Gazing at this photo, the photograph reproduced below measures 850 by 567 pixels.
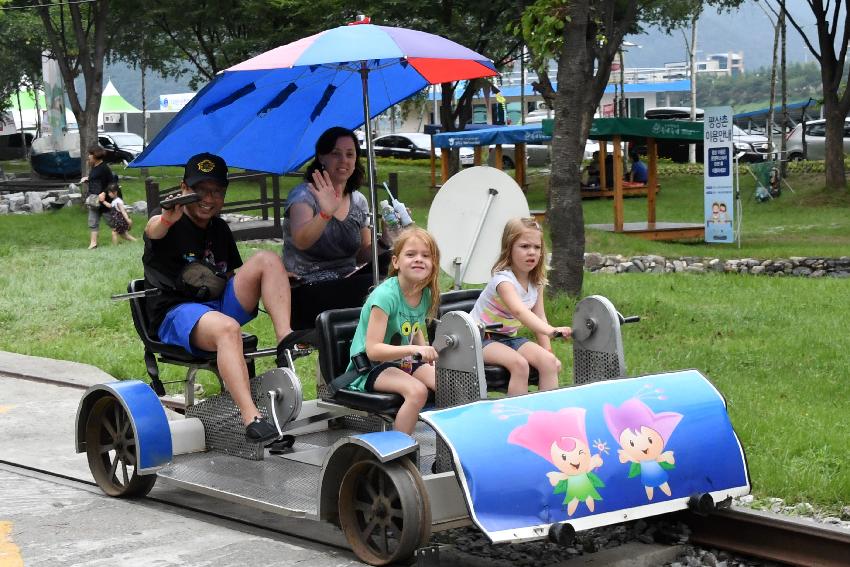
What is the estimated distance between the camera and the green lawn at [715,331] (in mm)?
7160

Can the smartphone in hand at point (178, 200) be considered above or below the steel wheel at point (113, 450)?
above

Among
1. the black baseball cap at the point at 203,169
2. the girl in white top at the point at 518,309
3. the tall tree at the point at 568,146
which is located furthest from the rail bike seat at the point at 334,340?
the tall tree at the point at 568,146

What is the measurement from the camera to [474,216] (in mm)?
8641

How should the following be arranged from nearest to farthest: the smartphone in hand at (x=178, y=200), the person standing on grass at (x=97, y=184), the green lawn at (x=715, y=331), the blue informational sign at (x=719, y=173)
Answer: the smartphone in hand at (x=178, y=200), the green lawn at (x=715, y=331), the person standing on grass at (x=97, y=184), the blue informational sign at (x=719, y=173)

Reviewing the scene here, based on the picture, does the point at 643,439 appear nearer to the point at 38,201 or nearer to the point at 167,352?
the point at 167,352

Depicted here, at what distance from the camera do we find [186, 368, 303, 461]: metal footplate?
21.4 ft

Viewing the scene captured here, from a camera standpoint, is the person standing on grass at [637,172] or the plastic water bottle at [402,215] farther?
the person standing on grass at [637,172]

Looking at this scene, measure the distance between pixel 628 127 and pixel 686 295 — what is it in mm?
11839

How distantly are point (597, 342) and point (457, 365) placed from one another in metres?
0.83

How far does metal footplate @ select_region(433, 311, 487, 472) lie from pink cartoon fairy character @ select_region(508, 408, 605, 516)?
400 millimetres

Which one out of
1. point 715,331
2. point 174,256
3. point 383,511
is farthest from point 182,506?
point 715,331

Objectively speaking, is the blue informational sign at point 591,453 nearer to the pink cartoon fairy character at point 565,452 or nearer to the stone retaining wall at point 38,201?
the pink cartoon fairy character at point 565,452

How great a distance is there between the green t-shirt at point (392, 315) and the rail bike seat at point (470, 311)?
10.5 inches

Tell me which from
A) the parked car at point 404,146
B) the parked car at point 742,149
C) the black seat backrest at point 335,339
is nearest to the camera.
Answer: the black seat backrest at point 335,339
